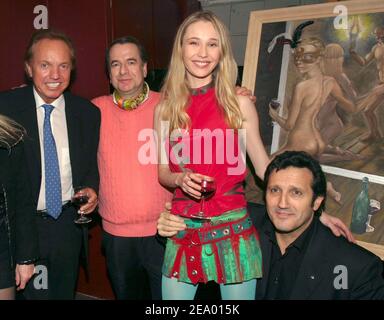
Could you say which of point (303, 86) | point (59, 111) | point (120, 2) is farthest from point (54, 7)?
point (303, 86)

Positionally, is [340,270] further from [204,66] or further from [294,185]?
[204,66]

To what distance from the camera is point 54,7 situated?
3141mm

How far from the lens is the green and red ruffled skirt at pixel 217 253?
185cm

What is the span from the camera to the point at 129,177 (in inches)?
94.0

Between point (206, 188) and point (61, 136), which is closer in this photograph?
point (206, 188)

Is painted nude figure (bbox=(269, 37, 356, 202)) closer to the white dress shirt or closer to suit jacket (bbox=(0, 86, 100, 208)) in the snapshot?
suit jacket (bbox=(0, 86, 100, 208))

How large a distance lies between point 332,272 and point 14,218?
1.36 m

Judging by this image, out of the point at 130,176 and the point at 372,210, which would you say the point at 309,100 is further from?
the point at 130,176

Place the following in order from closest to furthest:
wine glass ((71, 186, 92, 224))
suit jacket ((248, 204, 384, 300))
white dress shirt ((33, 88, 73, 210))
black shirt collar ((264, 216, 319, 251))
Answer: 1. suit jacket ((248, 204, 384, 300))
2. black shirt collar ((264, 216, 319, 251))
3. wine glass ((71, 186, 92, 224))
4. white dress shirt ((33, 88, 73, 210))

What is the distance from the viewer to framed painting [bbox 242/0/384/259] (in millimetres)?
2291

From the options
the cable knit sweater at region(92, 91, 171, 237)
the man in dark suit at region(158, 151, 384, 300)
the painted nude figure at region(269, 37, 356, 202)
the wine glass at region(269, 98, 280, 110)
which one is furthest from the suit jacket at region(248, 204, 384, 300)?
the wine glass at region(269, 98, 280, 110)

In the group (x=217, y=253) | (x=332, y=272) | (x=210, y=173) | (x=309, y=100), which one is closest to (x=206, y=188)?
(x=210, y=173)

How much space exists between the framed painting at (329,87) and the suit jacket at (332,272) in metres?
0.40
